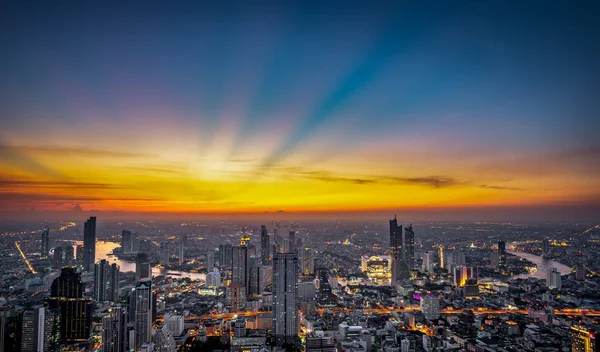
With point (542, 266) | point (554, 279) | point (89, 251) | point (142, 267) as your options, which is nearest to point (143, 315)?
point (142, 267)

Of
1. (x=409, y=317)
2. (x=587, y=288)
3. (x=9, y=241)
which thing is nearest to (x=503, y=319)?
(x=409, y=317)

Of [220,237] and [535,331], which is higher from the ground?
[220,237]

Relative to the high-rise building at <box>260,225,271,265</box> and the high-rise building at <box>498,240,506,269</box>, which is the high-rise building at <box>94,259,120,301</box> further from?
the high-rise building at <box>498,240,506,269</box>

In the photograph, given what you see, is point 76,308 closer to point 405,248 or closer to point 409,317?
point 409,317

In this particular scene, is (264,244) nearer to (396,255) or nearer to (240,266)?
(240,266)

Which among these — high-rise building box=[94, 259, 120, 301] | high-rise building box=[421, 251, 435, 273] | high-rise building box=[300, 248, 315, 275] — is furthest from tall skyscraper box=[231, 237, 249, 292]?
high-rise building box=[421, 251, 435, 273]

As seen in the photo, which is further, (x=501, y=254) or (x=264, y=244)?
(x=264, y=244)

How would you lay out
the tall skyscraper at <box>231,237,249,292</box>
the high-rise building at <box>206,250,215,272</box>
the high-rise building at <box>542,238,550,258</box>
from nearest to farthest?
the tall skyscraper at <box>231,237,249,292</box>
the high-rise building at <box>542,238,550,258</box>
the high-rise building at <box>206,250,215,272</box>
